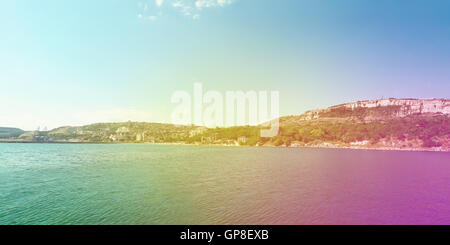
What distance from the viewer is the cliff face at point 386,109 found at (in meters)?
138

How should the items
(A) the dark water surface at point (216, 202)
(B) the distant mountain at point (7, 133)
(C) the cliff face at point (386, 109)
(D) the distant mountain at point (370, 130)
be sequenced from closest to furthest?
(A) the dark water surface at point (216, 202)
(D) the distant mountain at point (370, 130)
(C) the cliff face at point (386, 109)
(B) the distant mountain at point (7, 133)

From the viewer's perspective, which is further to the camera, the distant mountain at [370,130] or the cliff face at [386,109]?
the cliff face at [386,109]

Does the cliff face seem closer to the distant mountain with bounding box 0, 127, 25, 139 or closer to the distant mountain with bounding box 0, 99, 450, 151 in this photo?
the distant mountain with bounding box 0, 99, 450, 151

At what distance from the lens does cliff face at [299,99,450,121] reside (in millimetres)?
138500

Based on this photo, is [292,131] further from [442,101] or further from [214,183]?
[214,183]

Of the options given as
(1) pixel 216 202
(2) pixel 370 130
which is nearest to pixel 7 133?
(1) pixel 216 202

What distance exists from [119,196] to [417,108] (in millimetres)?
191996

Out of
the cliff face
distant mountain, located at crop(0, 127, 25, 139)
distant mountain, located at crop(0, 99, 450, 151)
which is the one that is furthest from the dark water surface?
distant mountain, located at crop(0, 127, 25, 139)

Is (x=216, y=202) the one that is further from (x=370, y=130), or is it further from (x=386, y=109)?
(x=386, y=109)

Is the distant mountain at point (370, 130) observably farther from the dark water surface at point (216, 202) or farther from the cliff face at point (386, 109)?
the dark water surface at point (216, 202)

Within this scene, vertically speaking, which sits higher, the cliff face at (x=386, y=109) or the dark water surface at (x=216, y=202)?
the cliff face at (x=386, y=109)

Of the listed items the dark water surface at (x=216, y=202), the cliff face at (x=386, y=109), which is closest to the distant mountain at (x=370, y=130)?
the cliff face at (x=386, y=109)
